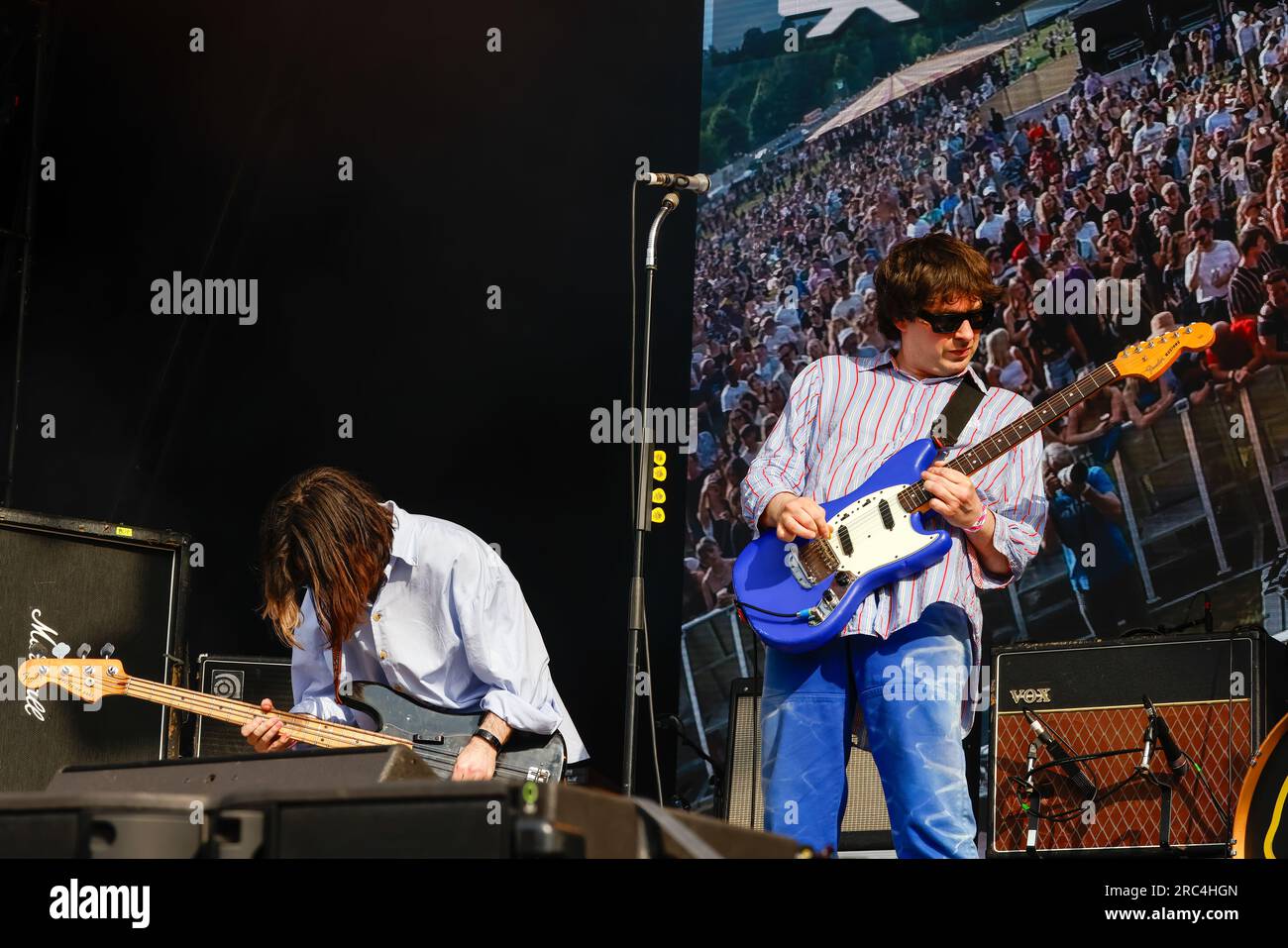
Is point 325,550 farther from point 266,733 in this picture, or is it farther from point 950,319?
point 950,319

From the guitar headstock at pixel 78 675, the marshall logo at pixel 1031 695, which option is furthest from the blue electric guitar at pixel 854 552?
the guitar headstock at pixel 78 675

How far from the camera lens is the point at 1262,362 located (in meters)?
5.31

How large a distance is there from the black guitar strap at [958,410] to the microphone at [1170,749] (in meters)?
1.48

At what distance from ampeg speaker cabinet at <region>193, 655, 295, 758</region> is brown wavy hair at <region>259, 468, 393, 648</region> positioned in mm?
1349

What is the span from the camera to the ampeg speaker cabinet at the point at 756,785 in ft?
16.8

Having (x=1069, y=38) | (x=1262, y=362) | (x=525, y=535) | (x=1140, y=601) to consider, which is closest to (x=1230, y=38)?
(x=1069, y=38)

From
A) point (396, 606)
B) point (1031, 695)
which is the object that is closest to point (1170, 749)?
point (1031, 695)

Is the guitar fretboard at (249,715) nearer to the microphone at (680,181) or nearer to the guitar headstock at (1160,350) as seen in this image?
the microphone at (680,181)

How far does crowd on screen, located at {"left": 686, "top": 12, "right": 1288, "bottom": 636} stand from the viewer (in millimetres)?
5434

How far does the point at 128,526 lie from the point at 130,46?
8.61ft

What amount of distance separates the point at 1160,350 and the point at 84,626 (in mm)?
3395

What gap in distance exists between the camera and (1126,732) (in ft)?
15.4

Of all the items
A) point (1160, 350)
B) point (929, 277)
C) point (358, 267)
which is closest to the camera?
point (929, 277)

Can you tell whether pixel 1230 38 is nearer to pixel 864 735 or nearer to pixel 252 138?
pixel 864 735
